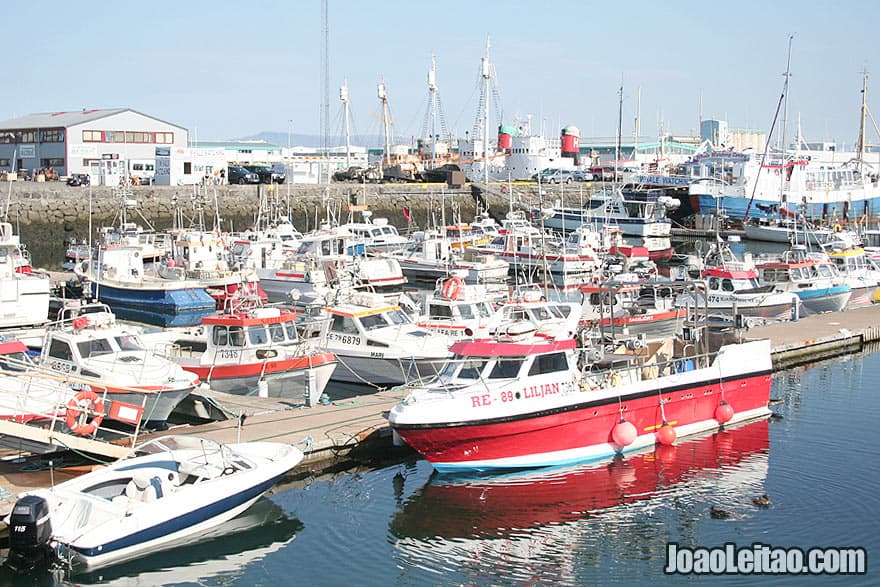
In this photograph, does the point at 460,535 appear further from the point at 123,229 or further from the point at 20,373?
the point at 123,229

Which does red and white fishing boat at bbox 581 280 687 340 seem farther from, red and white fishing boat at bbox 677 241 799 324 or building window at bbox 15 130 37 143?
building window at bbox 15 130 37 143

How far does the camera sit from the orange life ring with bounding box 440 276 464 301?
24641 mm

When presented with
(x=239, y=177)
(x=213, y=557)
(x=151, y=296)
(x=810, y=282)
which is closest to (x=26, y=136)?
(x=239, y=177)

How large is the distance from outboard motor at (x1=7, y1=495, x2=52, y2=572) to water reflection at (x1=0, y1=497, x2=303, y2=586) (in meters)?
0.27

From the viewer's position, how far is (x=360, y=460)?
57.6 ft

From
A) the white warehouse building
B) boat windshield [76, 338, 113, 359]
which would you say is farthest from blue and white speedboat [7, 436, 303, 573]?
the white warehouse building

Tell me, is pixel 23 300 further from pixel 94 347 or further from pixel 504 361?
pixel 504 361

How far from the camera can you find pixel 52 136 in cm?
6550

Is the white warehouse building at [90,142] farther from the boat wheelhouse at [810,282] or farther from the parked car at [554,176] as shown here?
the boat wheelhouse at [810,282]

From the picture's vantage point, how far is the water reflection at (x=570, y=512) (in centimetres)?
1412

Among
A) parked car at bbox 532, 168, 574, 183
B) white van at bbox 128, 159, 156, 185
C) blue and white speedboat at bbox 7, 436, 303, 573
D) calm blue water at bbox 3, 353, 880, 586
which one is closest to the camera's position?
blue and white speedboat at bbox 7, 436, 303, 573

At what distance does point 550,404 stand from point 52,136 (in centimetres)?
5674

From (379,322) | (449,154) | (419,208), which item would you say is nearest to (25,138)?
(419,208)

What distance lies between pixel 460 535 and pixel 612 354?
245 inches
